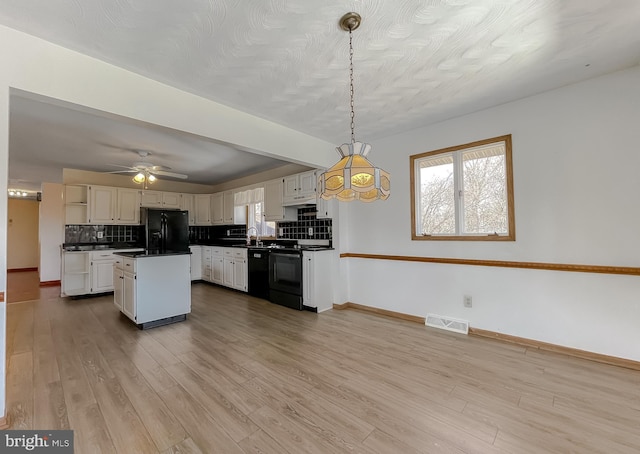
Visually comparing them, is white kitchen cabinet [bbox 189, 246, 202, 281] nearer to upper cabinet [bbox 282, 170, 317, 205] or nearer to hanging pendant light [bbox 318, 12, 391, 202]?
upper cabinet [bbox 282, 170, 317, 205]

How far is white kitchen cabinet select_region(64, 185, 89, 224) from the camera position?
16.7 feet

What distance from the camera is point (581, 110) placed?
249 centimetres

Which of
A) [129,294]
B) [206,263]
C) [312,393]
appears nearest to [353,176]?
[312,393]

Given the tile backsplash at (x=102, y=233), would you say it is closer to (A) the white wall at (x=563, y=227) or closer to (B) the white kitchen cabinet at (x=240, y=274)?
(B) the white kitchen cabinet at (x=240, y=274)

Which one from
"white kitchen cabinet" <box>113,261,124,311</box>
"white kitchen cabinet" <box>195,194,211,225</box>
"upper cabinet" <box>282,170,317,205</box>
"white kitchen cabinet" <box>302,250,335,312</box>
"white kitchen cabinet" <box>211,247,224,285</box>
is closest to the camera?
"white kitchen cabinet" <box>113,261,124,311</box>

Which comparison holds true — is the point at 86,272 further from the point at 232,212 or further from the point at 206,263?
the point at 232,212

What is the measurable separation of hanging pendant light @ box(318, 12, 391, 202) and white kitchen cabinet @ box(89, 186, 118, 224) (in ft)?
18.0

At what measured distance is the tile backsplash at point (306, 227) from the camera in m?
4.55

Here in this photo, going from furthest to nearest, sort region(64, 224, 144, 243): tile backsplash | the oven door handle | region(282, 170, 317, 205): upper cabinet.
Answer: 1. region(64, 224, 144, 243): tile backsplash
2. region(282, 170, 317, 205): upper cabinet
3. the oven door handle

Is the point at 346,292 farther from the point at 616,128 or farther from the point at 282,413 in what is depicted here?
the point at 616,128

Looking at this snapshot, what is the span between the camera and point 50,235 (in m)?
6.36

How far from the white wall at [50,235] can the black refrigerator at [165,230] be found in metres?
2.94

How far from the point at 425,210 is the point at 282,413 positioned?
2850 millimetres

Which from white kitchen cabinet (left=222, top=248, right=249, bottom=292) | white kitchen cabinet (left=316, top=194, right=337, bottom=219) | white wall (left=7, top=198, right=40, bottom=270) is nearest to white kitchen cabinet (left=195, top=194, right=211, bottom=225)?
white kitchen cabinet (left=222, top=248, right=249, bottom=292)
